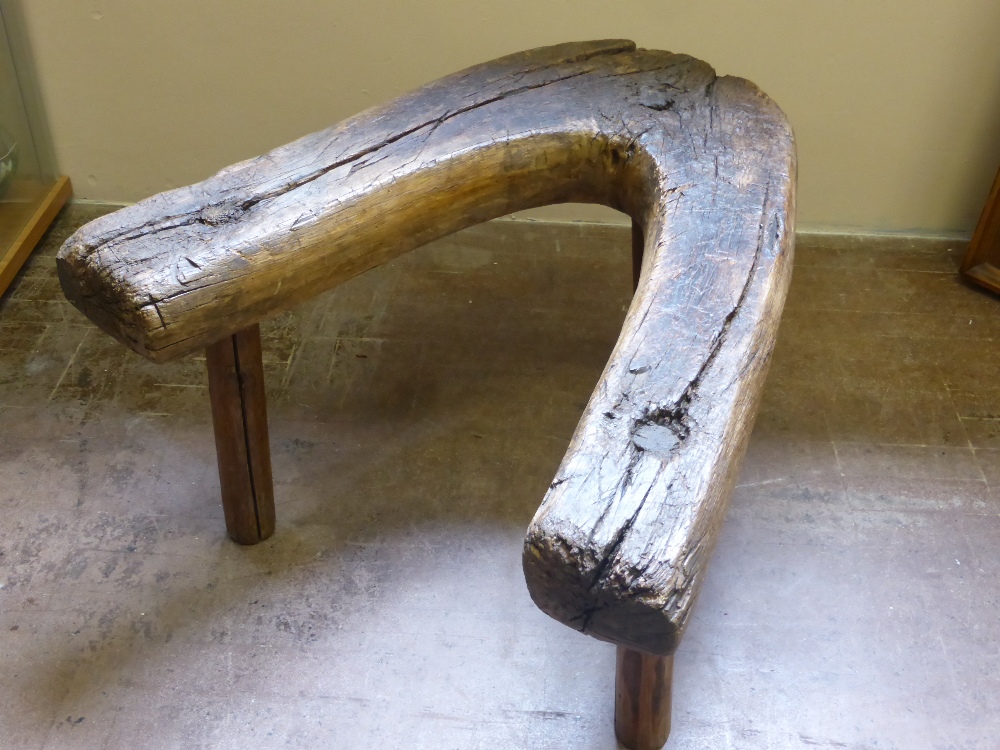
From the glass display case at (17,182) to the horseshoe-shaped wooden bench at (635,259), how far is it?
4.75 ft

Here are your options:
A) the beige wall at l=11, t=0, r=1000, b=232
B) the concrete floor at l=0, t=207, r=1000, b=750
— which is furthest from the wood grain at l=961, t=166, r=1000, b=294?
the beige wall at l=11, t=0, r=1000, b=232

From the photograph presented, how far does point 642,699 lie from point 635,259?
1.23 meters

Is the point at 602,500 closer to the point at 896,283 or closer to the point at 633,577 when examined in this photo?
the point at 633,577

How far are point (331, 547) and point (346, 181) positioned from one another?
0.85 m

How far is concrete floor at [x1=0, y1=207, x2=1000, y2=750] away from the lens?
204 cm

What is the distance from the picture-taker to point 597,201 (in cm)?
241

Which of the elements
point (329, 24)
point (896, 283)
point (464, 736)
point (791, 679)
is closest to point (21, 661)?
point (464, 736)

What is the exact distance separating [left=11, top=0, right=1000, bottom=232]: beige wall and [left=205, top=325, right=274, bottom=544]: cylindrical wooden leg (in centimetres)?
145

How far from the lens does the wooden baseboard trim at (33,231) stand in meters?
3.12

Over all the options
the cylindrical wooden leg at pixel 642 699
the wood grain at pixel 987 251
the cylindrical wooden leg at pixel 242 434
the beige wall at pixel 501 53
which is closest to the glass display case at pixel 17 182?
the beige wall at pixel 501 53

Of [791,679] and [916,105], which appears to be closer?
[791,679]

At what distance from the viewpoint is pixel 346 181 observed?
2.08 m

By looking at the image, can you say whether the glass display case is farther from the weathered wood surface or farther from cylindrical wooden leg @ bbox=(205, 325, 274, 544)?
the weathered wood surface

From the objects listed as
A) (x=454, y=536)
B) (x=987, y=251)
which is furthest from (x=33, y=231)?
(x=987, y=251)
